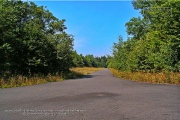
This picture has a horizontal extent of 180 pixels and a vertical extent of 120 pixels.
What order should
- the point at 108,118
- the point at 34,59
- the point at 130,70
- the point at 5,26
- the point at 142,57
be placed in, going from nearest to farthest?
1. the point at 108,118
2. the point at 5,26
3. the point at 34,59
4. the point at 142,57
5. the point at 130,70

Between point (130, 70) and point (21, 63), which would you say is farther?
point (130, 70)

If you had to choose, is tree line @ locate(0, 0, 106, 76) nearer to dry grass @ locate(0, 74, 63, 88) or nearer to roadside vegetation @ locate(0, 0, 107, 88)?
roadside vegetation @ locate(0, 0, 107, 88)

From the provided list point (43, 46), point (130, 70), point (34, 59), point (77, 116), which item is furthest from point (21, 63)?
point (77, 116)

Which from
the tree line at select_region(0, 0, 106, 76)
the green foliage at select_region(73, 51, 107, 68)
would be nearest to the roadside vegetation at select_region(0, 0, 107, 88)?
the tree line at select_region(0, 0, 106, 76)

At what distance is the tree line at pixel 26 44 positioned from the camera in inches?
643

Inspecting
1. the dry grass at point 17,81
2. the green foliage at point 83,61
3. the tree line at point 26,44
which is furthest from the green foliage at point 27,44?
the green foliage at point 83,61

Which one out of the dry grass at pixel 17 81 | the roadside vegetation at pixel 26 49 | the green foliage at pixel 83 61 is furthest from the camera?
the green foliage at pixel 83 61

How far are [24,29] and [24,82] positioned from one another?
6114mm

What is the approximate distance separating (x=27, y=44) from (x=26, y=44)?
9 cm

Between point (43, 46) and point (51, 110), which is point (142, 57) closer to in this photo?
point (43, 46)

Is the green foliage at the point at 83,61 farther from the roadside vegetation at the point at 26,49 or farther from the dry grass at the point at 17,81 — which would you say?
the dry grass at the point at 17,81

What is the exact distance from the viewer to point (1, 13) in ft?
53.1

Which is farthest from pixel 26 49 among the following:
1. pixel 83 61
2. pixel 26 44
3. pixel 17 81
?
pixel 83 61

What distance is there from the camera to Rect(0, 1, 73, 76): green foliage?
16328 millimetres
